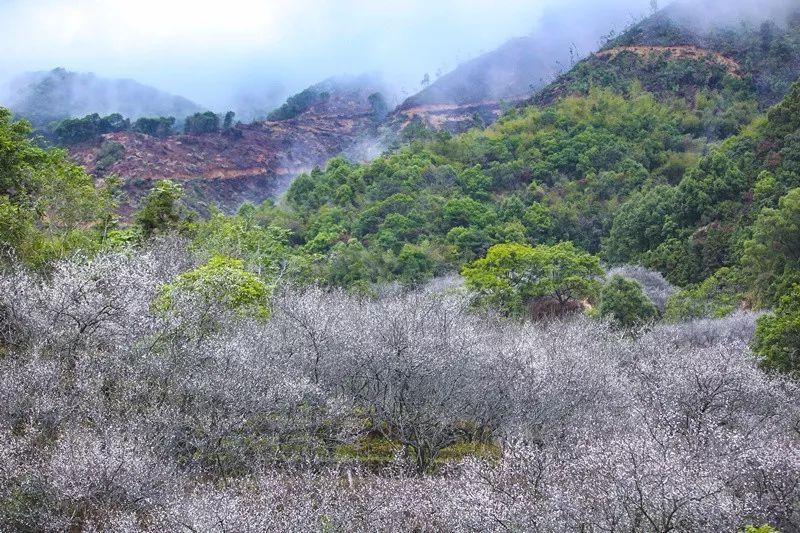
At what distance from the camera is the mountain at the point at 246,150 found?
226 ft

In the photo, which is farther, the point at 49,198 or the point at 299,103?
the point at 299,103

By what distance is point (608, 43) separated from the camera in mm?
80875

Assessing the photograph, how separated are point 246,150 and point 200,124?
6.32 metres

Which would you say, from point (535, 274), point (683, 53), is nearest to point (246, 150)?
point (683, 53)

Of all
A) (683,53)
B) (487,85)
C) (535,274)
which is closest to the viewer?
(535,274)

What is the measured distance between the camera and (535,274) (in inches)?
1351

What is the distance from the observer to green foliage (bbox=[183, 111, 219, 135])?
83.6m

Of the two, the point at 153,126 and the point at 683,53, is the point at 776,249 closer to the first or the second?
the point at 683,53

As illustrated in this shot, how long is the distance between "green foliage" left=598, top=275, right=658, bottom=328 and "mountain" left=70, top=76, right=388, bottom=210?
3659 centimetres

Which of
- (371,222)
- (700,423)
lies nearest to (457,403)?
(700,423)

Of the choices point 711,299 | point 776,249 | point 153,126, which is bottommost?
point 711,299

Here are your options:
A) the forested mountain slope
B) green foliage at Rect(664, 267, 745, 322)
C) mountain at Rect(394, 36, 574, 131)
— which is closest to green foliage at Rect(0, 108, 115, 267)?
the forested mountain slope

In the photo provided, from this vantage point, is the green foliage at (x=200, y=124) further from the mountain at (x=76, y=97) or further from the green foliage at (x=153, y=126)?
the mountain at (x=76, y=97)

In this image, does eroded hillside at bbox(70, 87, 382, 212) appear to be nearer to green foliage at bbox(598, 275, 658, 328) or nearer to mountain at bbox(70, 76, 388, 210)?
mountain at bbox(70, 76, 388, 210)
